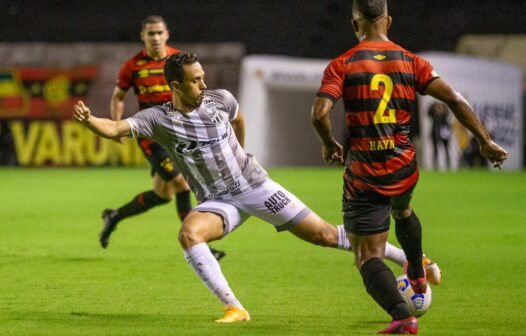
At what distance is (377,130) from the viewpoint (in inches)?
229

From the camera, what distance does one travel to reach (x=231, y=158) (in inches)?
275

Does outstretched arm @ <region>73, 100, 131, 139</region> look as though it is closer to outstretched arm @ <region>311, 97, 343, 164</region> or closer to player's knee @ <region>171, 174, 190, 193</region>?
outstretched arm @ <region>311, 97, 343, 164</region>

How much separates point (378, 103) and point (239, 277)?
10.7 feet

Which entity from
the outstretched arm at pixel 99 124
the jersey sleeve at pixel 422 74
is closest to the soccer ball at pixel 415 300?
the jersey sleeve at pixel 422 74

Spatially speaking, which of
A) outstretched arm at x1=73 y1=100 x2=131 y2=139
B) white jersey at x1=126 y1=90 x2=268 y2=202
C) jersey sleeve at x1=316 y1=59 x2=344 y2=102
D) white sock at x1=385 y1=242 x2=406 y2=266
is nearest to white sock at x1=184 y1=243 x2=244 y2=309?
white jersey at x1=126 y1=90 x2=268 y2=202

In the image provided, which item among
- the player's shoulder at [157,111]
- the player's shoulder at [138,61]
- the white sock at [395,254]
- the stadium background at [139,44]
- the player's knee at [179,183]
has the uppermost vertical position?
the player's shoulder at [157,111]

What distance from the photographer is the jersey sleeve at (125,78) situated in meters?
10.7

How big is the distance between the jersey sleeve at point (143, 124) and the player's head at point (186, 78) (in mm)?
218

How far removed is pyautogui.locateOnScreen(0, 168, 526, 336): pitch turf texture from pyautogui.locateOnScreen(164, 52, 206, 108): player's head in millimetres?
1396

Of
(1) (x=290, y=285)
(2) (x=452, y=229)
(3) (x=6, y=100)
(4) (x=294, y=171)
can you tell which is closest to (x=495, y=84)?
(4) (x=294, y=171)

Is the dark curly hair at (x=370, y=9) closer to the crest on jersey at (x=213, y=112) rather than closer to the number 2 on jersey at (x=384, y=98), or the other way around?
the number 2 on jersey at (x=384, y=98)

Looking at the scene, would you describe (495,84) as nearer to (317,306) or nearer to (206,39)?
(206,39)

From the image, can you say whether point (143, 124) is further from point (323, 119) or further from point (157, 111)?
point (323, 119)

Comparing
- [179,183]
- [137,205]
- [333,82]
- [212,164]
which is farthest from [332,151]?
[137,205]
